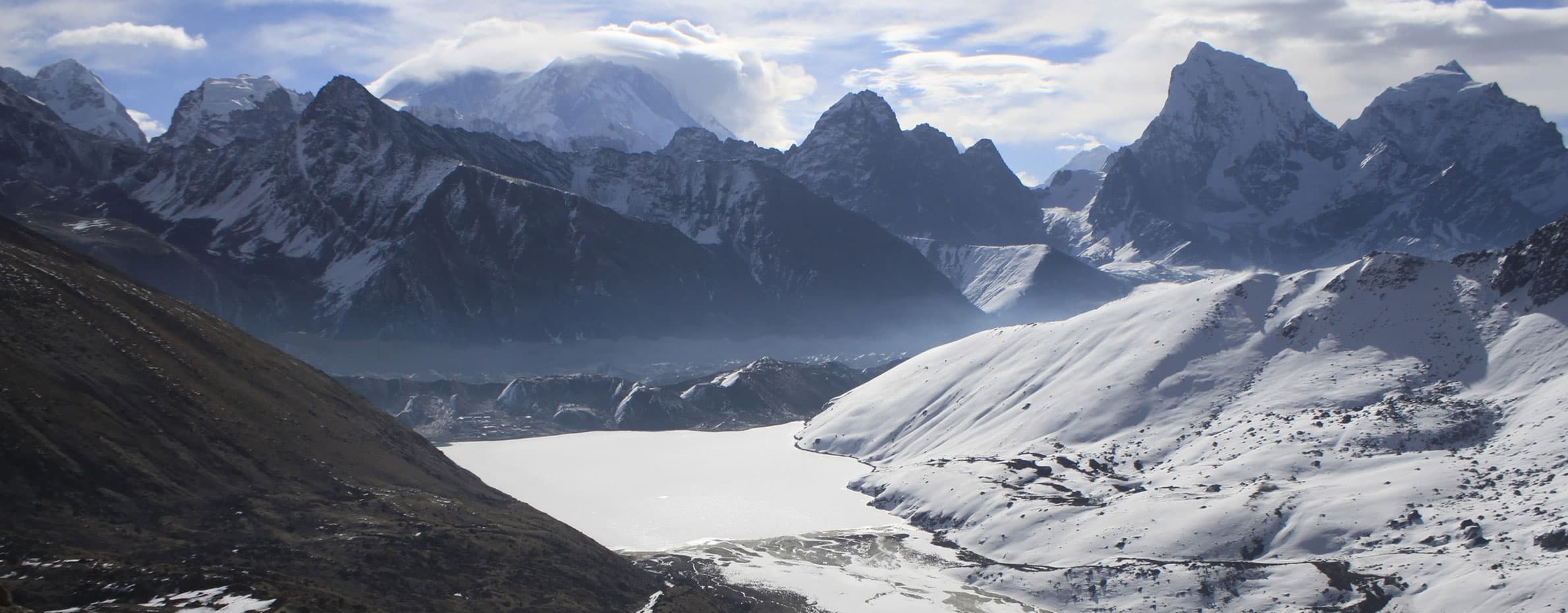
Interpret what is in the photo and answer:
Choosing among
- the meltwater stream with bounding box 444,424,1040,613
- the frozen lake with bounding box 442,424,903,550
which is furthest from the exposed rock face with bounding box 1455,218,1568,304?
the frozen lake with bounding box 442,424,903,550

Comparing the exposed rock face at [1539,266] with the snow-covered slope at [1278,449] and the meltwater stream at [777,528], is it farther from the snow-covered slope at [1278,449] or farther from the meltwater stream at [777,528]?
the meltwater stream at [777,528]

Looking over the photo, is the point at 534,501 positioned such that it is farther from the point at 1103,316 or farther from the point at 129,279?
the point at 1103,316

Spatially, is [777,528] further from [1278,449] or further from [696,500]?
[1278,449]

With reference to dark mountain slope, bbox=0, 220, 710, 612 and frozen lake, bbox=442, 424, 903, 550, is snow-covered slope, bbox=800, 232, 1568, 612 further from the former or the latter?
dark mountain slope, bbox=0, 220, 710, 612

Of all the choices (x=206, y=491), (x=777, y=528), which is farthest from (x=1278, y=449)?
(x=206, y=491)

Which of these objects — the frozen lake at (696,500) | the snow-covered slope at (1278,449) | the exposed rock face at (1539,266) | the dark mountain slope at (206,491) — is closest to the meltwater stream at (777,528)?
the frozen lake at (696,500)

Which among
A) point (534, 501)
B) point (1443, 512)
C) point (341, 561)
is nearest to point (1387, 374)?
point (1443, 512)

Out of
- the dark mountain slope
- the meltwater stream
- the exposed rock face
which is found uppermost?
the exposed rock face
